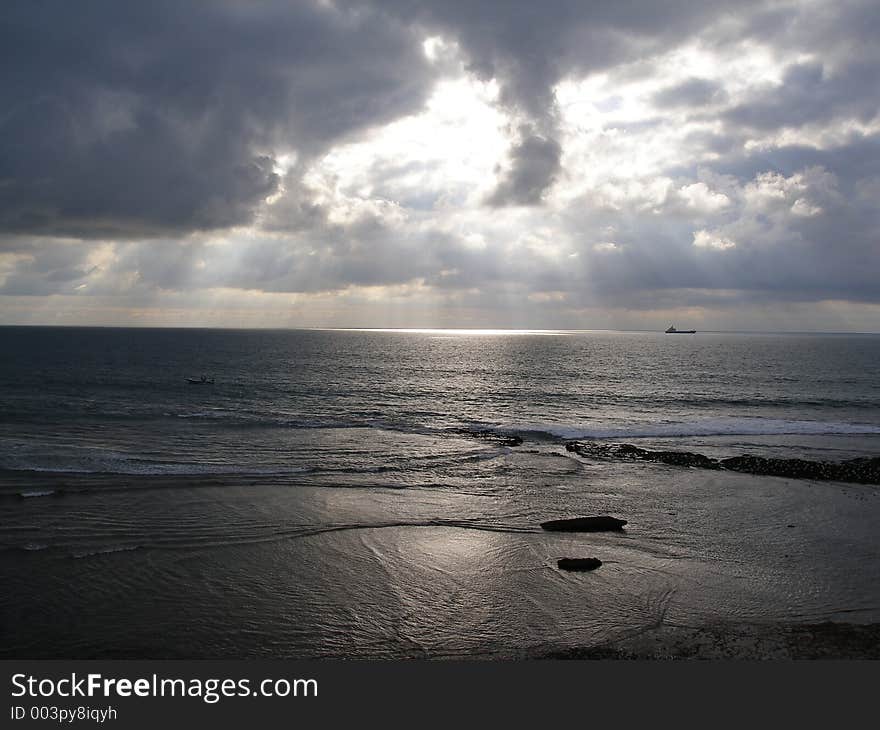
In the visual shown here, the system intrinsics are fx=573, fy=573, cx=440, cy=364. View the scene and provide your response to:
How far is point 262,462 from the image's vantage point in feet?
111

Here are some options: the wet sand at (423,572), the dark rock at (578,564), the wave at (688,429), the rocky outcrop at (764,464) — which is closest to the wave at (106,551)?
the wet sand at (423,572)

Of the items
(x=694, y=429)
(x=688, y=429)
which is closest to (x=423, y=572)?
(x=688, y=429)

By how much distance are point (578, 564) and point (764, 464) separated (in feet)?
69.8

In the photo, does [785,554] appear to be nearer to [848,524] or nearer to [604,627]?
[848,524]

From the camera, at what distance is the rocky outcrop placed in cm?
3145

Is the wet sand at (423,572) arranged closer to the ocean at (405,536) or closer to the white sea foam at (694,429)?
the ocean at (405,536)

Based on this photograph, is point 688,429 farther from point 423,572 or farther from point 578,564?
point 423,572

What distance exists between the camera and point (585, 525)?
74.0 ft

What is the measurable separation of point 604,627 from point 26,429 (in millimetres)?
42995

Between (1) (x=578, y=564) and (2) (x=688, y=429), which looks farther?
(2) (x=688, y=429)

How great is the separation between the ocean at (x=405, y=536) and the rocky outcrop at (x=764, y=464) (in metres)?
1.11

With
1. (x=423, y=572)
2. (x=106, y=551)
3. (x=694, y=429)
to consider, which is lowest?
(x=423, y=572)

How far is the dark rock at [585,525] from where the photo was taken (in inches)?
883

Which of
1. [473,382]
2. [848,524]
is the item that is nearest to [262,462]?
[848,524]
